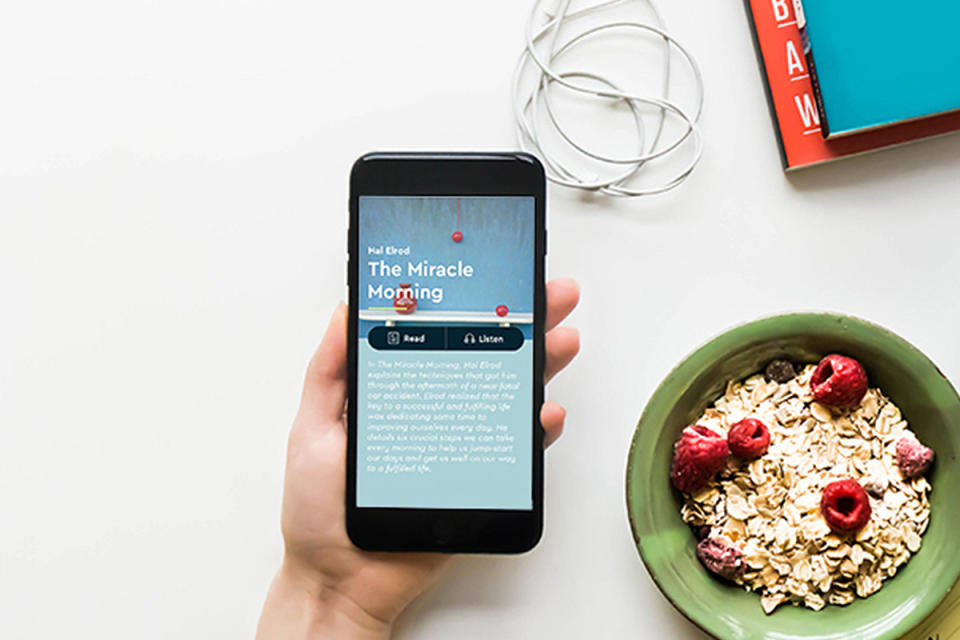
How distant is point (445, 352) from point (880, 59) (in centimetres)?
42

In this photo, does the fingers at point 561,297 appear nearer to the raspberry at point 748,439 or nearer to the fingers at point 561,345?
the fingers at point 561,345

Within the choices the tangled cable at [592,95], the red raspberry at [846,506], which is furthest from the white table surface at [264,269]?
the red raspberry at [846,506]

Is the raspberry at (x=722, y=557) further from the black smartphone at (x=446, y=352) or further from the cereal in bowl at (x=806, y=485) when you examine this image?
the black smartphone at (x=446, y=352)

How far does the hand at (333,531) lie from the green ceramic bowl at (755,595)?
84 millimetres

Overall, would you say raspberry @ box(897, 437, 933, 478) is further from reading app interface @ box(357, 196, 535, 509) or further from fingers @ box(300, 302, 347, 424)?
fingers @ box(300, 302, 347, 424)

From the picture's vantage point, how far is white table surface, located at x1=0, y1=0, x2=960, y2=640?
2.32 ft

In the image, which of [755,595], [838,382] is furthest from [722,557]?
[838,382]

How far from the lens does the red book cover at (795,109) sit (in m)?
0.69

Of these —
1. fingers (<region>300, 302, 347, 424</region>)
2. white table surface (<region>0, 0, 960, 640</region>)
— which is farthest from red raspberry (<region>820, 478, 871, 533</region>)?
fingers (<region>300, 302, 347, 424</region>)

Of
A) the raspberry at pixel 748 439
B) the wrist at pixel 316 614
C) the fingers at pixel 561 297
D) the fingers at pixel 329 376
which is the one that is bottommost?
the wrist at pixel 316 614

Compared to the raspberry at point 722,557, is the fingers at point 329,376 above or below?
above

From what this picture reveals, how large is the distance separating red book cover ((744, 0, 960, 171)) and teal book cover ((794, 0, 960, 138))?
0.02m

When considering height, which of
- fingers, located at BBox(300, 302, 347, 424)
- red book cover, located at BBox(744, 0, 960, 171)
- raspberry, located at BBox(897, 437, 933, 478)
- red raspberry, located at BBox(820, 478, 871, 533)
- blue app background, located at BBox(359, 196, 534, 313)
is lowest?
red raspberry, located at BBox(820, 478, 871, 533)

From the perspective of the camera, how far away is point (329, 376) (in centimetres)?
66
